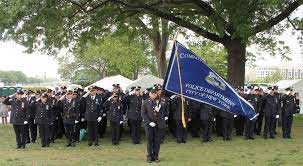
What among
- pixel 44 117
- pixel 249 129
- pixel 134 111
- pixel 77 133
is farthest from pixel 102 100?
pixel 249 129

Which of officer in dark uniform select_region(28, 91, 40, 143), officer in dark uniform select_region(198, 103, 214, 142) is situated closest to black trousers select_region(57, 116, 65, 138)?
officer in dark uniform select_region(28, 91, 40, 143)

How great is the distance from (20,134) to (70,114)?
159 cm

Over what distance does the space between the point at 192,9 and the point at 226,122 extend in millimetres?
7993

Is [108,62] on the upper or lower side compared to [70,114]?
upper

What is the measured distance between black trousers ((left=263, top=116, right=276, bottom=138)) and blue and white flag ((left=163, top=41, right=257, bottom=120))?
4.91 meters

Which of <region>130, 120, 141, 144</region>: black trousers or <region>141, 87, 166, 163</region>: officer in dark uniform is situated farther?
<region>130, 120, 141, 144</region>: black trousers

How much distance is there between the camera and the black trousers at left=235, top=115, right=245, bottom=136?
59.0 feet

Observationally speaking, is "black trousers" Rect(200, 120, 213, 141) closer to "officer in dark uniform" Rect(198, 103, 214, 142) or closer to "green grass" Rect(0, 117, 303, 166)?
"officer in dark uniform" Rect(198, 103, 214, 142)

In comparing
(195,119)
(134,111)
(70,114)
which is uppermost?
(134,111)

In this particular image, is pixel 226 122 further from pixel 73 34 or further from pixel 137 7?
pixel 73 34

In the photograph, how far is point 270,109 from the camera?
1666 cm

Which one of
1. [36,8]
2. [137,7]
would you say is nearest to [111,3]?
[137,7]

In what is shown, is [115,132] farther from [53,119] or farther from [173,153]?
[173,153]

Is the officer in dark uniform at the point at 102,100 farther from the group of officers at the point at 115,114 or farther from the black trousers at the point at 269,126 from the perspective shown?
the black trousers at the point at 269,126
